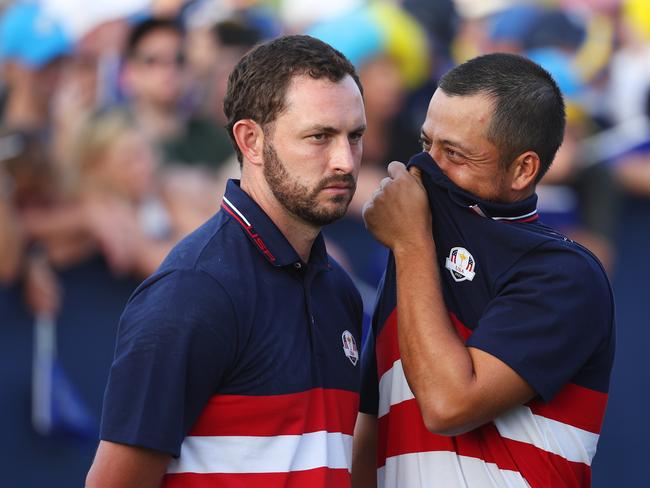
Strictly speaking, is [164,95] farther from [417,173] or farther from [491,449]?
[491,449]

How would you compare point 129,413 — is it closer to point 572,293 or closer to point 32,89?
point 572,293

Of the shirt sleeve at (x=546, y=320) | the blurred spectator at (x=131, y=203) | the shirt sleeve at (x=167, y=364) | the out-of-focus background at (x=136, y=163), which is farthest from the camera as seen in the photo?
the blurred spectator at (x=131, y=203)

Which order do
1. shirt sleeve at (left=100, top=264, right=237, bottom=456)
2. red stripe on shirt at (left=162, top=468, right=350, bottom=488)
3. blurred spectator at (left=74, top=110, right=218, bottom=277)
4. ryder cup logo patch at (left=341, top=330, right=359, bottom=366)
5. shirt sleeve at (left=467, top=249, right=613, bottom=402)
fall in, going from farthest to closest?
blurred spectator at (left=74, top=110, right=218, bottom=277)
ryder cup logo patch at (left=341, top=330, right=359, bottom=366)
shirt sleeve at (left=467, top=249, right=613, bottom=402)
red stripe on shirt at (left=162, top=468, right=350, bottom=488)
shirt sleeve at (left=100, top=264, right=237, bottom=456)

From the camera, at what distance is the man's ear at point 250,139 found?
2691 millimetres

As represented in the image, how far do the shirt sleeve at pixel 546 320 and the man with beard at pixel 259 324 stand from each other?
44cm

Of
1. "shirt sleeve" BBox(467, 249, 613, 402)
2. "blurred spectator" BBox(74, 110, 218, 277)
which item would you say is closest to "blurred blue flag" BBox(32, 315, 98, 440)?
"blurred spectator" BBox(74, 110, 218, 277)

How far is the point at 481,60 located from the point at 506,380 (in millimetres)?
866

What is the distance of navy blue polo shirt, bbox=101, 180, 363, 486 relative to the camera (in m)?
2.33

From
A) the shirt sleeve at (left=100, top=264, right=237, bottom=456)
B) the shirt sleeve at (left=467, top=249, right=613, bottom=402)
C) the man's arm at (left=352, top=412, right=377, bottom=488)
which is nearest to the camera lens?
the shirt sleeve at (left=100, top=264, right=237, bottom=456)

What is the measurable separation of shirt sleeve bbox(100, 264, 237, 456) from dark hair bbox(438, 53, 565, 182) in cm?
88

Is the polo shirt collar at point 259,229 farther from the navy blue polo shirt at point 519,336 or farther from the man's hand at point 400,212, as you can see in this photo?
the navy blue polo shirt at point 519,336

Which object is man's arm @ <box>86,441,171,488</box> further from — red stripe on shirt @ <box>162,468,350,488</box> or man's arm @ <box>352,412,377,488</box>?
man's arm @ <box>352,412,377,488</box>

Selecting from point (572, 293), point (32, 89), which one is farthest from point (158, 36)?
point (572, 293)

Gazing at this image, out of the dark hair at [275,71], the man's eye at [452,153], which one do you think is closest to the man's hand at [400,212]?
the man's eye at [452,153]
